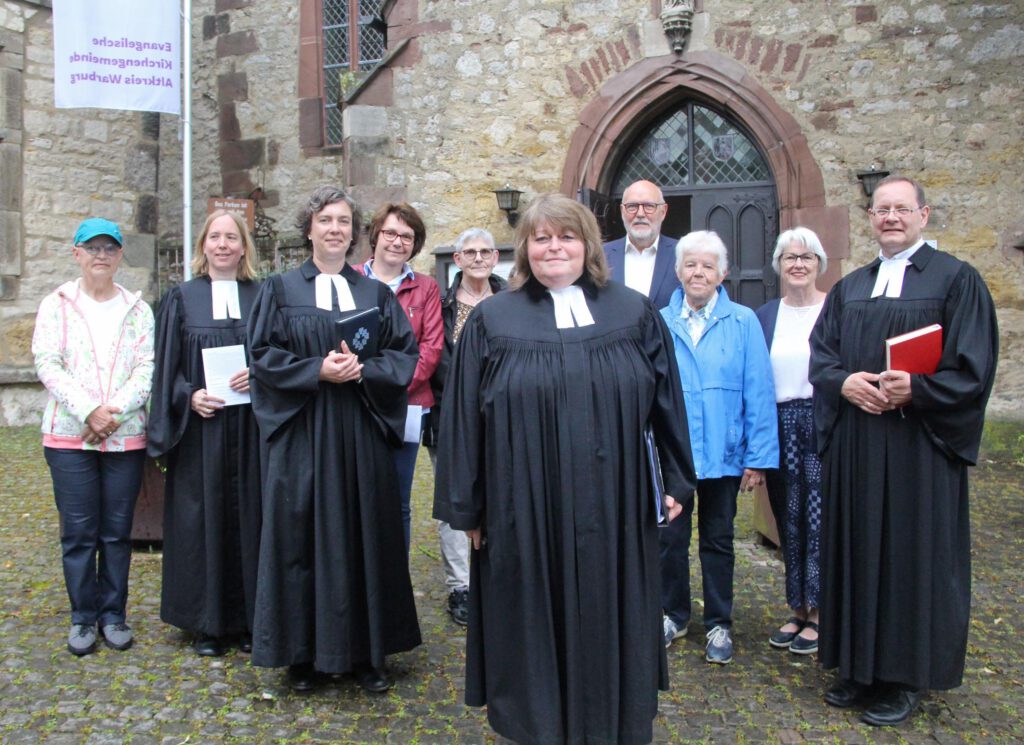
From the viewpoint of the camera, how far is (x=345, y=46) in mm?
12953

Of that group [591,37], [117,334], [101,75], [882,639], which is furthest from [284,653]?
[101,75]

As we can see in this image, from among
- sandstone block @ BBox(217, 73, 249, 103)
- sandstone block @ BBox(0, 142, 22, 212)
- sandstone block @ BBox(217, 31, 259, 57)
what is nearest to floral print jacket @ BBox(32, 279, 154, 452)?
sandstone block @ BBox(0, 142, 22, 212)

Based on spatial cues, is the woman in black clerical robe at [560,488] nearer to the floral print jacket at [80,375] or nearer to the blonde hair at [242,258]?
the blonde hair at [242,258]

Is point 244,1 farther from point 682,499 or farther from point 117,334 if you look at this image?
point 682,499

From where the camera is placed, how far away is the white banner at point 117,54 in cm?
978

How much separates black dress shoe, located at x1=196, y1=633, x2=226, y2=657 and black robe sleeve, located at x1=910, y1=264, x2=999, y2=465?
3.03 metres

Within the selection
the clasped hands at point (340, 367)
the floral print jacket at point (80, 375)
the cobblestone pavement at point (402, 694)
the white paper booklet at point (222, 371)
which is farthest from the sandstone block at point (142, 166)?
the clasped hands at point (340, 367)

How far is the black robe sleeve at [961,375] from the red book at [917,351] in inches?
1.6

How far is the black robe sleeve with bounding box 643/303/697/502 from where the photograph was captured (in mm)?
3176

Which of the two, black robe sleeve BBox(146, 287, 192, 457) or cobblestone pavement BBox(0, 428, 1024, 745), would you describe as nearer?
cobblestone pavement BBox(0, 428, 1024, 745)

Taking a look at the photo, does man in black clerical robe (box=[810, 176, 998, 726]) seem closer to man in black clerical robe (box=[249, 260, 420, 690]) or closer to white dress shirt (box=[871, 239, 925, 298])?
white dress shirt (box=[871, 239, 925, 298])

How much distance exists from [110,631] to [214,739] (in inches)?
45.3

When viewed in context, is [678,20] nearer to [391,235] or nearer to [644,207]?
[644,207]

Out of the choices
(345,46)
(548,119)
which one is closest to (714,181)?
(548,119)
